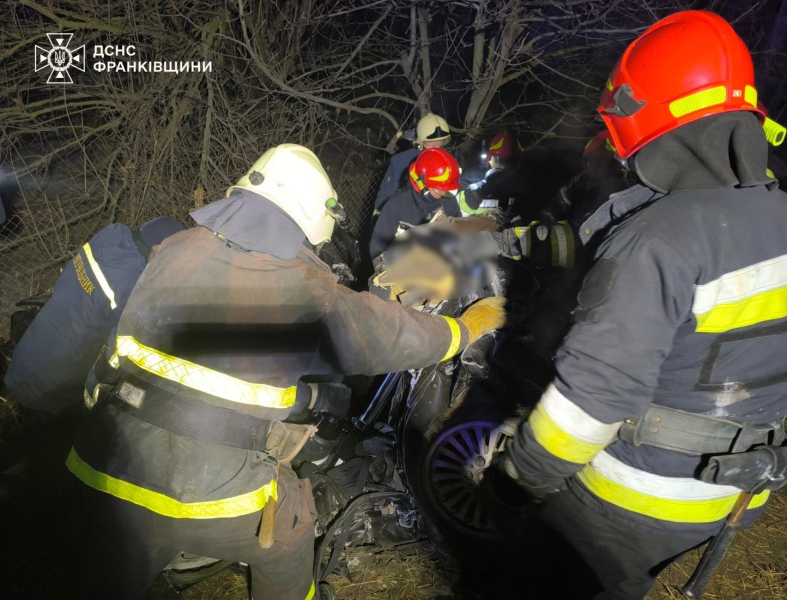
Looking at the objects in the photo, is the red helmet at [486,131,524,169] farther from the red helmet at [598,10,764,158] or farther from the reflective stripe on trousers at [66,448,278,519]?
the reflective stripe on trousers at [66,448,278,519]

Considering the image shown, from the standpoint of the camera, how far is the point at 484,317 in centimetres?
255

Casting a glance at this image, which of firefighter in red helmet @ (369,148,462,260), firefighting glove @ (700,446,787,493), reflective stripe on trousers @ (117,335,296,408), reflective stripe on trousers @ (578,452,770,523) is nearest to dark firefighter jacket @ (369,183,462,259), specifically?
firefighter in red helmet @ (369,148,462,260)

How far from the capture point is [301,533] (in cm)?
220

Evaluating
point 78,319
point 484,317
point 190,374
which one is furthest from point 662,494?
point 78,319

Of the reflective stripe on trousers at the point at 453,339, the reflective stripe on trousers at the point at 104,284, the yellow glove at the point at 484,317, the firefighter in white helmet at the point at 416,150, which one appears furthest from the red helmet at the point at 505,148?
the reflective stripe on trousers at the point at 104,284

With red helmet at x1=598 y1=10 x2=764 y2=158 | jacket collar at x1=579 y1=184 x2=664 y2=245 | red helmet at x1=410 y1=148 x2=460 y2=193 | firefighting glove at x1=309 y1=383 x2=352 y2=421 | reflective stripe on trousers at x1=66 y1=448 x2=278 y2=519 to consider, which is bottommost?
firefighting glove at x1=309 y1=383 x2=352 y2=421

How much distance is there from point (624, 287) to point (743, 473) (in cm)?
82

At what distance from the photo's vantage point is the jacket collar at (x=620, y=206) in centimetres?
160

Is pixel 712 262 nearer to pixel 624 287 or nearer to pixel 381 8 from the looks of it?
pixel 624 287

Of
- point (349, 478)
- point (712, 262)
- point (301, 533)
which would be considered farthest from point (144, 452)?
point (712, 262)

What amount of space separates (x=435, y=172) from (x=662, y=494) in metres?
3.64

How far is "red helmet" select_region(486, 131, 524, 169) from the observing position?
224 inches

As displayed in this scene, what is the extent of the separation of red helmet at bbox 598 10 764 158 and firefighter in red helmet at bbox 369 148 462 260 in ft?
9.85

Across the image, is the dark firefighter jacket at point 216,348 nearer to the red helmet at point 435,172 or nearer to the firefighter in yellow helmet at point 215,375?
the firefighter in yellow helmet at point 215,375
